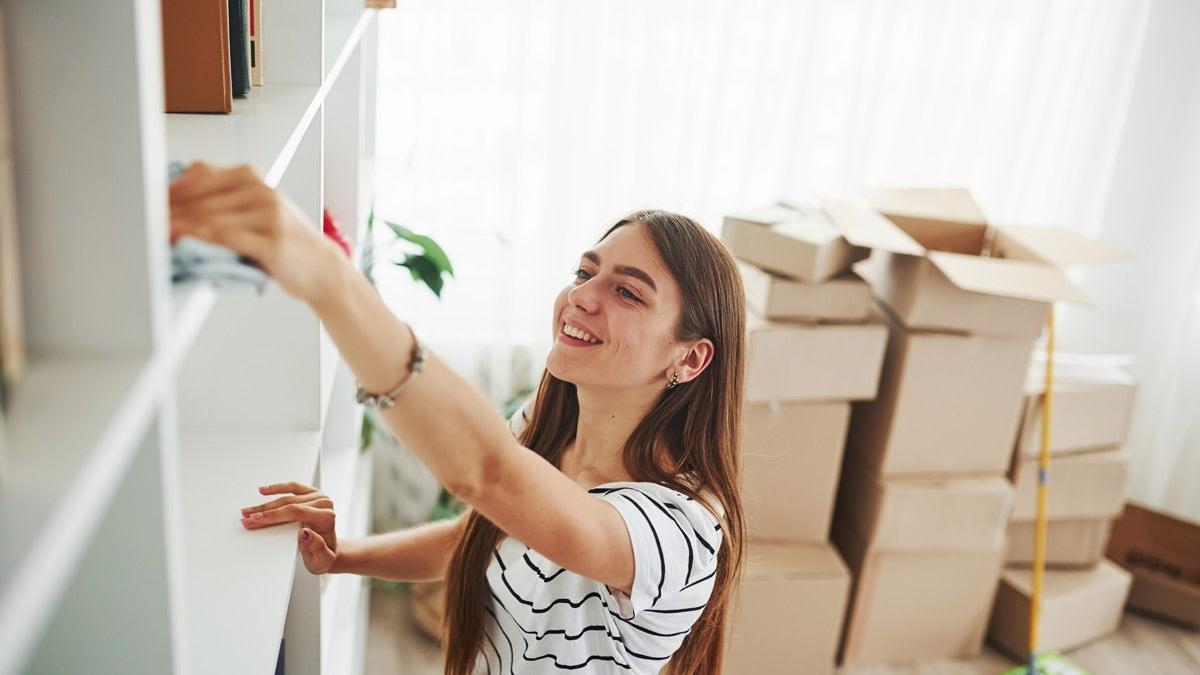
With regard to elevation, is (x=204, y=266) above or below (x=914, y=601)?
above

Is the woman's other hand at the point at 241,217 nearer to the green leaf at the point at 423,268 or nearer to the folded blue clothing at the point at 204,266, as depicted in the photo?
the folded blue clothing at the point at 204,266

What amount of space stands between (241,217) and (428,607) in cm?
211

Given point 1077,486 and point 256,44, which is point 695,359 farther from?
point 1077,486

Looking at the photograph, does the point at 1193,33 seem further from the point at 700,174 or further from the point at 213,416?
the point at 213,416

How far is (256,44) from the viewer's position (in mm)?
1141

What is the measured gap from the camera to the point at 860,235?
2209mm

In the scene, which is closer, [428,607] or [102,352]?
[102,352]

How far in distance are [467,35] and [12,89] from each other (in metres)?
2.07

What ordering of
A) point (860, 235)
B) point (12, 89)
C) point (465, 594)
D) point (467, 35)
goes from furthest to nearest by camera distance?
point (467, 35) < point (860, 235) < point (465, 594) < point (12, 89)

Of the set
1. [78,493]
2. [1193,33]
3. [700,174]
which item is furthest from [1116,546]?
[78,493]

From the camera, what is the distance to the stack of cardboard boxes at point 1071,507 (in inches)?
103

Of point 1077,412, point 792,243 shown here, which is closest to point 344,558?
point 792,243

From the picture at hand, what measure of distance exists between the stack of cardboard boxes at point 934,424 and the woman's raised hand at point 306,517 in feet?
4.47

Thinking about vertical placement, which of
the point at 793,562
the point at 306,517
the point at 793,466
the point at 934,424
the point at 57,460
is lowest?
the point at 793,562
